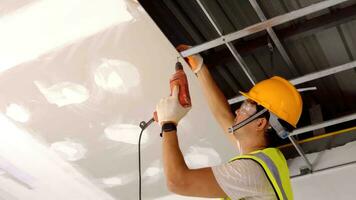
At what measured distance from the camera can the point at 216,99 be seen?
2.15m

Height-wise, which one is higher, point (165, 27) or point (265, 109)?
point (165, 27)

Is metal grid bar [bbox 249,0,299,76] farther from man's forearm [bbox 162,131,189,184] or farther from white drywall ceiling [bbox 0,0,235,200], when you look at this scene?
man's forearm [bbox 162,131,189,184]

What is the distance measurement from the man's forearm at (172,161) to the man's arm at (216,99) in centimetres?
54

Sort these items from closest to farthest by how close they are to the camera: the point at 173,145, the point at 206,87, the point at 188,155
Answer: the point at 173,145 → the point at 206,87 → the point at 188,155

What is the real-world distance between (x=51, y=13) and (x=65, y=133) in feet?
3.00

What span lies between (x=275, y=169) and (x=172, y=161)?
39 cm

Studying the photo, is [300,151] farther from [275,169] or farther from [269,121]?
[275,169]

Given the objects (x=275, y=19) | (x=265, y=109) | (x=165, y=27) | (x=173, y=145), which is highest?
(x=165, y=27)

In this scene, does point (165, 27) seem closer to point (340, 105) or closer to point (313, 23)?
point (313, 23)

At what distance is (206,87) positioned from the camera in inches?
85.0

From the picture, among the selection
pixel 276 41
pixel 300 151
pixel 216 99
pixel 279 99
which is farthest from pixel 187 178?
pixel 300 151

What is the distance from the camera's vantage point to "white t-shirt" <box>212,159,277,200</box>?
1.54m

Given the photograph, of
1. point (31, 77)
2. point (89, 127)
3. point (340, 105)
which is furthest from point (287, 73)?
point (31, 77)

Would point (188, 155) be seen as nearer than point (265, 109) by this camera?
No
